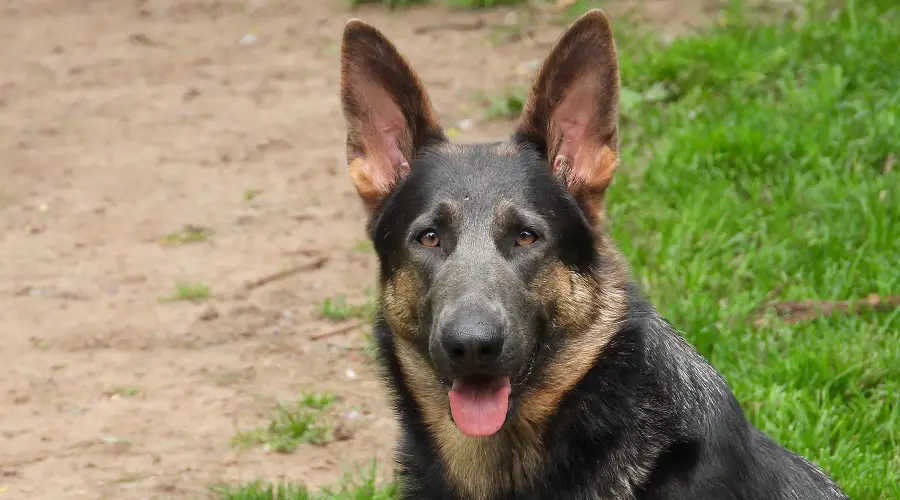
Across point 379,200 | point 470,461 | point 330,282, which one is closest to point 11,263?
point 330,282

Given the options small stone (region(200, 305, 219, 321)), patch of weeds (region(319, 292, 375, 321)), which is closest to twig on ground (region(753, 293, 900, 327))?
patch of weeds (region(319, 292, 375, 321))

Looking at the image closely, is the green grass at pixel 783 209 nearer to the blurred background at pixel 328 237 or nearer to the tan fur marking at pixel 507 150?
the blurred background at pixel 328 237

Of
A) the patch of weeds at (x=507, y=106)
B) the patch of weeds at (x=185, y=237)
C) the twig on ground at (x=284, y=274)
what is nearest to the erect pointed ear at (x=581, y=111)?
the twig on ground at (x=284, y=274)

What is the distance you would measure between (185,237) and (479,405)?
483 centimetres

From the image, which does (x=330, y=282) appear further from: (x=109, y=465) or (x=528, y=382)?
(x=528, y=382)

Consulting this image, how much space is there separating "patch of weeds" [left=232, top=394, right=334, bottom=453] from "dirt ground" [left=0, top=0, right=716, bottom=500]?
6 cm

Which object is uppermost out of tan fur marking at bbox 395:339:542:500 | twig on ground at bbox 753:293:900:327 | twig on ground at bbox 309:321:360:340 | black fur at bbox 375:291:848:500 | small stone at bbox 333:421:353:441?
black fur at bbox 375:291:848:500

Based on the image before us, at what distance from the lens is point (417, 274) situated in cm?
443

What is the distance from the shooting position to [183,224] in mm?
A: 8727

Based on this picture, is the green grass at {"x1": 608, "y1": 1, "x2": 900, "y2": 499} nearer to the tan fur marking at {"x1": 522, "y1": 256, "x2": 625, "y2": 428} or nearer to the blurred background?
the blurred background

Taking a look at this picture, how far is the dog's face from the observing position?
13.6 ft

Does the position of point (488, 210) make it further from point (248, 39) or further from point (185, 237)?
point (248, 39)

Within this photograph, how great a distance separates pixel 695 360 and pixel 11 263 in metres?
5.49

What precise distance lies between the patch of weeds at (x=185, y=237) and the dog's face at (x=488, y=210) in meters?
3.98
